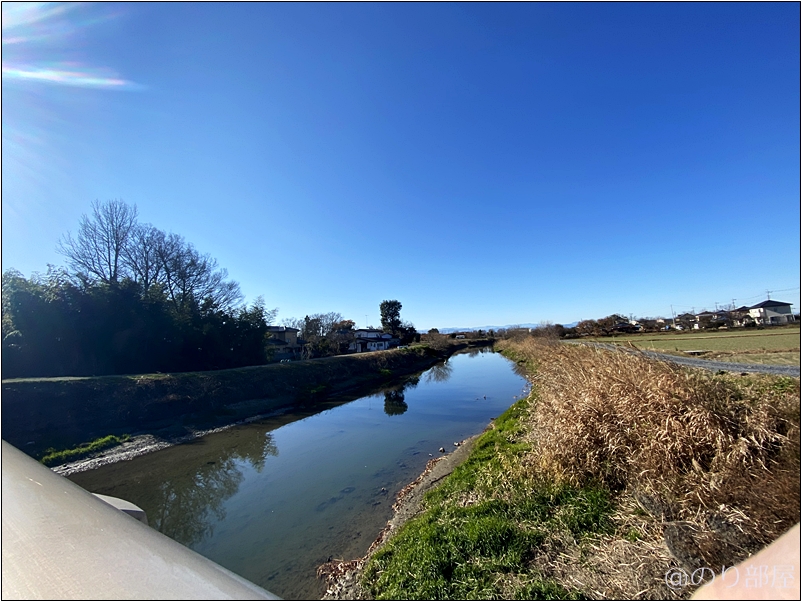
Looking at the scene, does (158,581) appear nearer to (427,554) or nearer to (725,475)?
(427,554)

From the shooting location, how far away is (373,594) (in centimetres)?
370

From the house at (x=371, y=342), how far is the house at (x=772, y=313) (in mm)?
41546

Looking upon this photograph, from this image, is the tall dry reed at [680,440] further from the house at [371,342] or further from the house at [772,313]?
the house at [371,342]

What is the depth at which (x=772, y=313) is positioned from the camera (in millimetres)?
2740

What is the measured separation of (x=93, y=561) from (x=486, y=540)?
389 cm

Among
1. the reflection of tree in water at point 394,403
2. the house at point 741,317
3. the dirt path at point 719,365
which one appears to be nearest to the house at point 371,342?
the reflection of tree in water at point 394,403

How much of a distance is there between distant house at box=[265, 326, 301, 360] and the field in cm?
2817

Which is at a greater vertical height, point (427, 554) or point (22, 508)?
point (22, 508)

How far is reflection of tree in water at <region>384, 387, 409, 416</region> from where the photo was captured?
51.2ft

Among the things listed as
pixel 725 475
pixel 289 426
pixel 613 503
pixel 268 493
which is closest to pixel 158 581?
pixel 725 475

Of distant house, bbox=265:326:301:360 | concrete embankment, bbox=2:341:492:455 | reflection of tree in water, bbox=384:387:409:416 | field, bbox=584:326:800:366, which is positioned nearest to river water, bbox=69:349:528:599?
reflection of tree in water, bbox=384:387:409:416

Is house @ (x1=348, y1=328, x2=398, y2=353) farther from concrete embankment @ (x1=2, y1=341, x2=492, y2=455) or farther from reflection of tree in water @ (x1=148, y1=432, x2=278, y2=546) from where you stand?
reflection of tree in water @ (x1=148, y1=432, x2=278, y2=546)

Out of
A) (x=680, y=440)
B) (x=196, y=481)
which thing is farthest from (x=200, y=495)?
(x=680, y=440)

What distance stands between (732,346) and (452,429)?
31.7 ft
